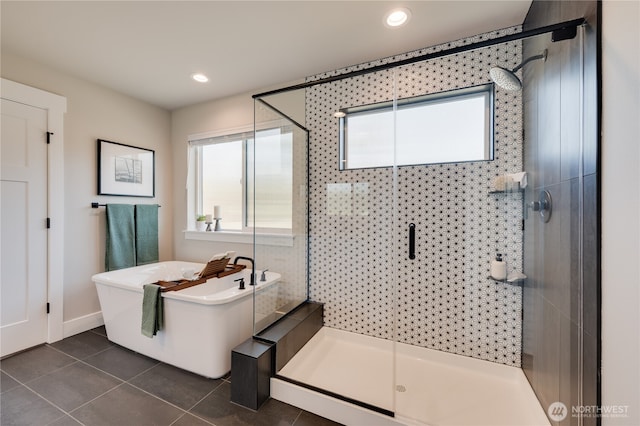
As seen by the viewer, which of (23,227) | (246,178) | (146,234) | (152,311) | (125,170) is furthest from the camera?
(146,234)

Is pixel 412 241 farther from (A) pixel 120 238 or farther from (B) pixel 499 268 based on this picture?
(A) pixel 120 238

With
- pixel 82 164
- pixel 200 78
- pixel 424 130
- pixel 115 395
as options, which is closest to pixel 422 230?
pixel 424 130

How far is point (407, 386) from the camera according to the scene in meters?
1.78

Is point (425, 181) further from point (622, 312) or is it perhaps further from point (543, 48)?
point (622, 312)

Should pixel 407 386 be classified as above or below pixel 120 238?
below

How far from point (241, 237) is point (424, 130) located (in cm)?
222

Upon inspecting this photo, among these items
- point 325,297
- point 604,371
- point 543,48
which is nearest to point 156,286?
point 325,297

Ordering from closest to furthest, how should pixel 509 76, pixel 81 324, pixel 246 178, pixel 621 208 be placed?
pixel 621 208 → pixel 509 76 → pixel 81 324 → pixel 246 178

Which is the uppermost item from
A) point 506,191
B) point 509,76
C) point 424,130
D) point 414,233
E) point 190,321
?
point 509,76

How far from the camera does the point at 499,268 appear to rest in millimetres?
1799

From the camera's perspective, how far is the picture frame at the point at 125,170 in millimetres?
2709

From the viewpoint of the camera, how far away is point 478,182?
→ 190cm

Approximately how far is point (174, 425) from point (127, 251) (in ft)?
6.96

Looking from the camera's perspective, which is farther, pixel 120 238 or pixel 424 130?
pixel 120 238
